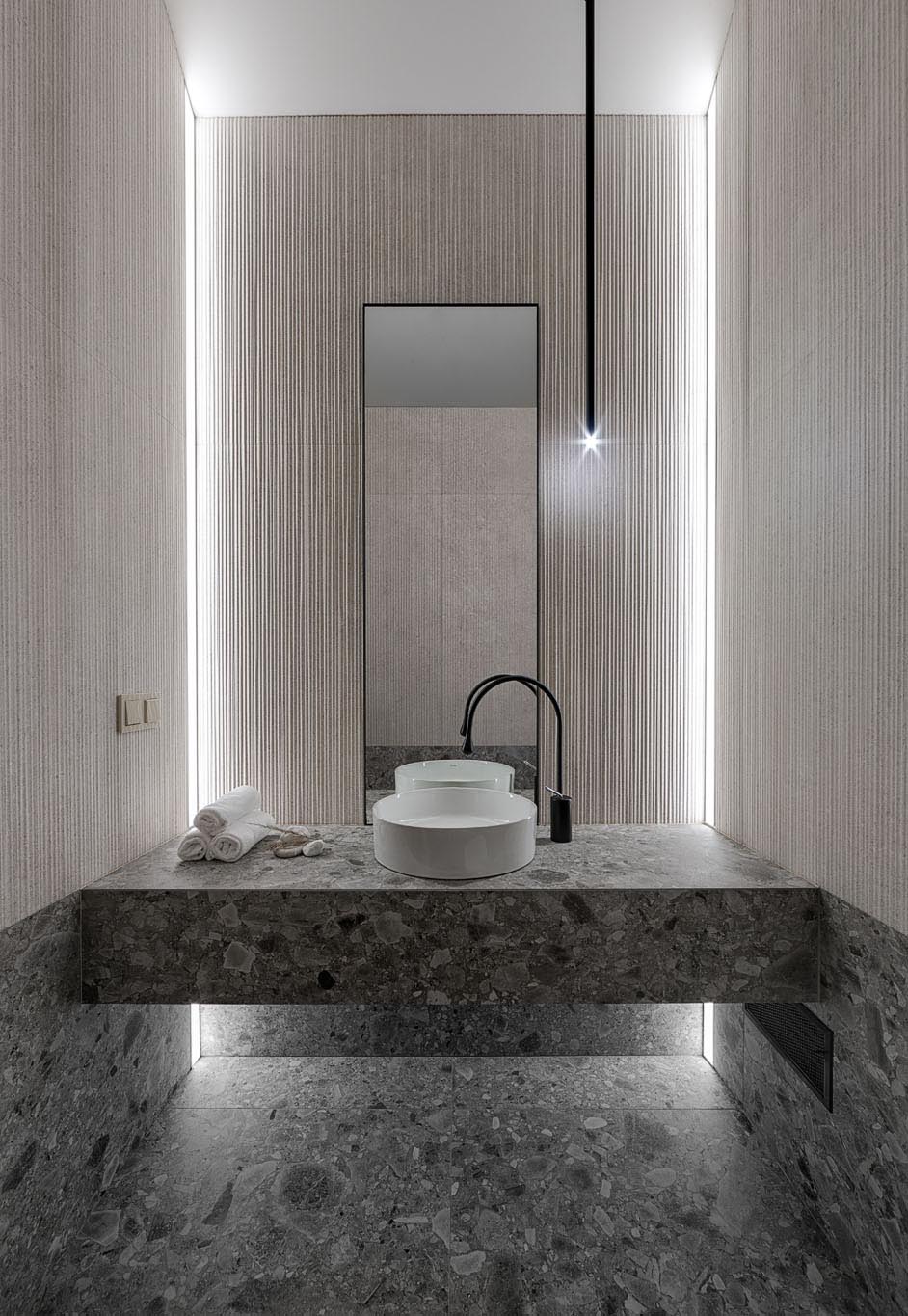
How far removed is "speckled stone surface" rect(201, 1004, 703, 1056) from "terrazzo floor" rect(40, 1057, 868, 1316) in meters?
0.07

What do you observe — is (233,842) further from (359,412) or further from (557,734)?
(359,412)

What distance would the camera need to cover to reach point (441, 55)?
183 centimetres

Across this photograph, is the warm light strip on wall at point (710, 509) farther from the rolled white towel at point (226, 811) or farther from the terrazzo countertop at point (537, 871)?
the rolled white towel at point (226, 811)

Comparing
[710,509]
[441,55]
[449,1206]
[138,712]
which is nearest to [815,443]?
[710,509]

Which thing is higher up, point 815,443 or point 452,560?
point 815,443

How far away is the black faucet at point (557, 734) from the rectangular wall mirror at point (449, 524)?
0.22 ft

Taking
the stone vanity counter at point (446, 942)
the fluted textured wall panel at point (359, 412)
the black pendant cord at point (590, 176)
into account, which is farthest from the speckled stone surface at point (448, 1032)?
the black pendant cord at point (590, 176)

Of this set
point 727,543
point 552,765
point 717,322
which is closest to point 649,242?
point 717,322

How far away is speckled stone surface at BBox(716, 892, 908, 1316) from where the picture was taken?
111 cm

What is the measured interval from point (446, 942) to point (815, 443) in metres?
1.25

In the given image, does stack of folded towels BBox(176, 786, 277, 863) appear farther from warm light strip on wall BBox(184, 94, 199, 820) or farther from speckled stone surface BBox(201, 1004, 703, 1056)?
speckled stone surface BBox(201, 1004, 703, 1056)

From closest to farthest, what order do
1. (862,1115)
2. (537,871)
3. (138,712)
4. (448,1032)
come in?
(862,1115), (537,871), (138,712), (448,1032)

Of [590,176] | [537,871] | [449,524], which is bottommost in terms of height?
[537,871]

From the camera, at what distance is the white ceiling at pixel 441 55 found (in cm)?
173
